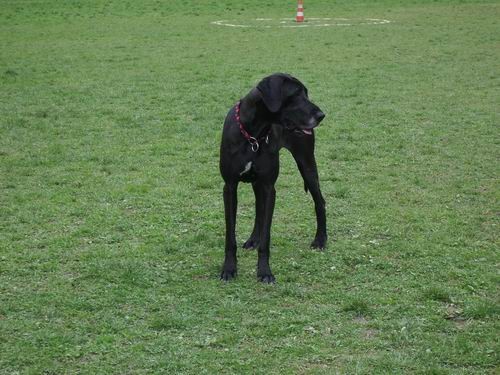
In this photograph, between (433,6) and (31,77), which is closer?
(31,77)

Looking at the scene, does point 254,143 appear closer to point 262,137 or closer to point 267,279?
point 262,137

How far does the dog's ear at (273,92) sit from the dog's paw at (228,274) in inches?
54.4

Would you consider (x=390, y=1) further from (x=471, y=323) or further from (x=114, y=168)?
(x=471, y=323)

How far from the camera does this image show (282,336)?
6051mm

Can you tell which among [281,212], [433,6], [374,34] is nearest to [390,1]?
[433,6]

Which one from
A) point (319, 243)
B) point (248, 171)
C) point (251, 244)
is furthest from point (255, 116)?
point (319, 243)

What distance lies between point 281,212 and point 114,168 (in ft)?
9.12

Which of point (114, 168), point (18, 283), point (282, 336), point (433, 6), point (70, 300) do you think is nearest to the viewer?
point (282, 336)

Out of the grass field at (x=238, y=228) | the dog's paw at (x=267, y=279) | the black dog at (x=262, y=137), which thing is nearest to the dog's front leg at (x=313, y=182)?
the grass field at (x=238, y=228)

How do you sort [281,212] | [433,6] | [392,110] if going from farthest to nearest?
[433,6] < [392,110] < [281,212]

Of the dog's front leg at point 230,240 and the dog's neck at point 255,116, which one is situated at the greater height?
the dog's neck at point 255,116

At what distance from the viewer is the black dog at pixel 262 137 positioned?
690 centimetres

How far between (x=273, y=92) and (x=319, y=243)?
5.88 ft

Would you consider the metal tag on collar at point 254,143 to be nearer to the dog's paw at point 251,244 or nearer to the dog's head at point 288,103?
the dog's head at point 288,103
